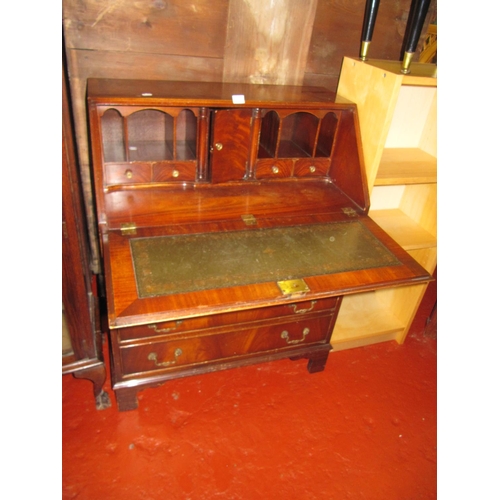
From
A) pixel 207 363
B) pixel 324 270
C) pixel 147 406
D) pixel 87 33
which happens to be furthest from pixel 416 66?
pixel 147 406

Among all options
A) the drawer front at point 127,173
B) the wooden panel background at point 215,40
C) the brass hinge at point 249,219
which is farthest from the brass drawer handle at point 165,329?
the wooden panel background at point 215,40

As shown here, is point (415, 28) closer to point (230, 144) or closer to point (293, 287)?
point (230, 144)

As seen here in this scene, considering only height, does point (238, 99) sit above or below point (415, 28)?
below

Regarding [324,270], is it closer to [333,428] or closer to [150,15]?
[333,428]

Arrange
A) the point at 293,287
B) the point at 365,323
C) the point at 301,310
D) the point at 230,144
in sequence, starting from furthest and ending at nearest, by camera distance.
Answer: the point at 365,323 < the point at 301,310 < the point at 230,144 < the point at 293,287

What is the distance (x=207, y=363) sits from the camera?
1.90 m

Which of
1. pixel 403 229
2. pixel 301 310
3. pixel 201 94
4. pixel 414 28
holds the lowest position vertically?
pixel 301 310

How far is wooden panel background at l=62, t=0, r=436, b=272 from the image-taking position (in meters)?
1.77

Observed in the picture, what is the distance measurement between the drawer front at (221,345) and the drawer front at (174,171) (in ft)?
2.24

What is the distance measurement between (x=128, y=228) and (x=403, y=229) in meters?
1.55

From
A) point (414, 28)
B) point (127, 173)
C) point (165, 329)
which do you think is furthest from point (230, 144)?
point (414, 28)

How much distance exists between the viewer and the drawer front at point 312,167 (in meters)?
2.00

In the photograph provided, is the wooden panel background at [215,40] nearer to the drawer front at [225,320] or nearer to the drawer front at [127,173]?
the drawer front at [127,173]

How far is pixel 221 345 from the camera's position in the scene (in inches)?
73.5
